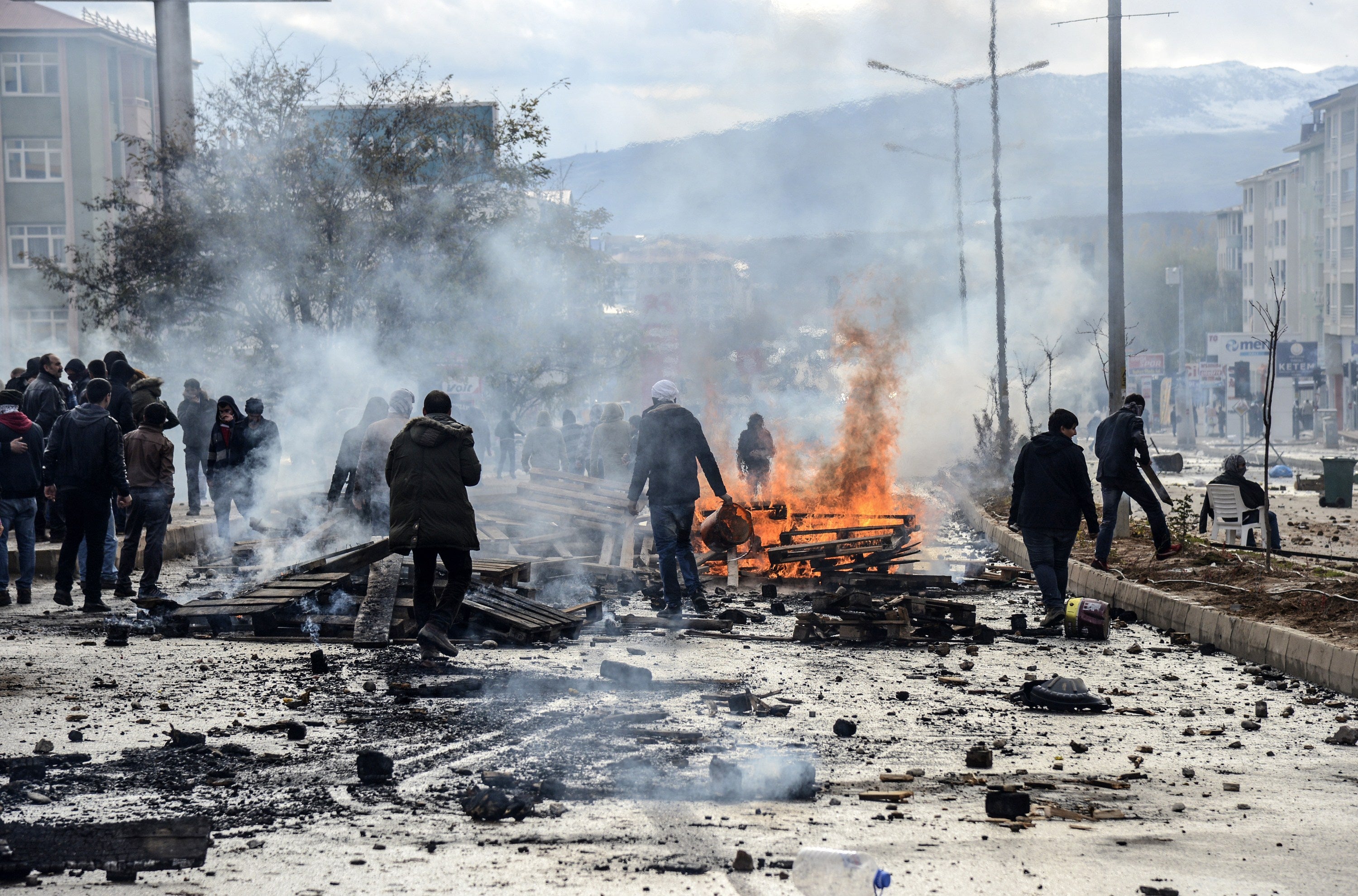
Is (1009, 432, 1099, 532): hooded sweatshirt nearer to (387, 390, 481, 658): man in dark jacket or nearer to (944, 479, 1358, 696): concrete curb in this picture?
(944, 479, 1358, 696): concrete curb

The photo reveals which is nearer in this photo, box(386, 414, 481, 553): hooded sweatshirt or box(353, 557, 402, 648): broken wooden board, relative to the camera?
box(386, 414, 481, 553): hooded sweatshirt

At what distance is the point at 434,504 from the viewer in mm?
8828

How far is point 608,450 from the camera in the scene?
713 inches

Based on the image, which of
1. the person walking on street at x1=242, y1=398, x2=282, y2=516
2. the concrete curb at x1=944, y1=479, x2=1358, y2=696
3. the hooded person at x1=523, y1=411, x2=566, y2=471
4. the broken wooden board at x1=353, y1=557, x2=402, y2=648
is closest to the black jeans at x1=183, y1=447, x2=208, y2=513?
the person walking on street at x1=242, y1=398, x2=282, y2=516

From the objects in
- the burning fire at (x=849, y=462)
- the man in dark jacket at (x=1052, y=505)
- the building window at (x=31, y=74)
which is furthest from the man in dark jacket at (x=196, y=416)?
the building window at (x=31, y=74)

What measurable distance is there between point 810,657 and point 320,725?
369 cm

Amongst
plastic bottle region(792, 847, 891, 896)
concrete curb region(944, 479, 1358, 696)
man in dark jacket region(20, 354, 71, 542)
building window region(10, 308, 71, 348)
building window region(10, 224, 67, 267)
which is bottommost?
concrete curb region(944, 479, 1358, 696)

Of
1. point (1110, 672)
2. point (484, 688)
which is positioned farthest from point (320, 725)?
point (1110, 672)

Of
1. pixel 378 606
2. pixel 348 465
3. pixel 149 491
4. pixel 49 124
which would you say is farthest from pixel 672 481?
pixel 49 124

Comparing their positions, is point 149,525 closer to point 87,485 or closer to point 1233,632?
point 87,485

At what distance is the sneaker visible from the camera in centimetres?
847

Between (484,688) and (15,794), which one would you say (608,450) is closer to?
(484,688)

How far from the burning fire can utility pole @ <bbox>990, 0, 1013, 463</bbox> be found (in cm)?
274

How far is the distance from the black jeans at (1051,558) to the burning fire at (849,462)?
3496mm
